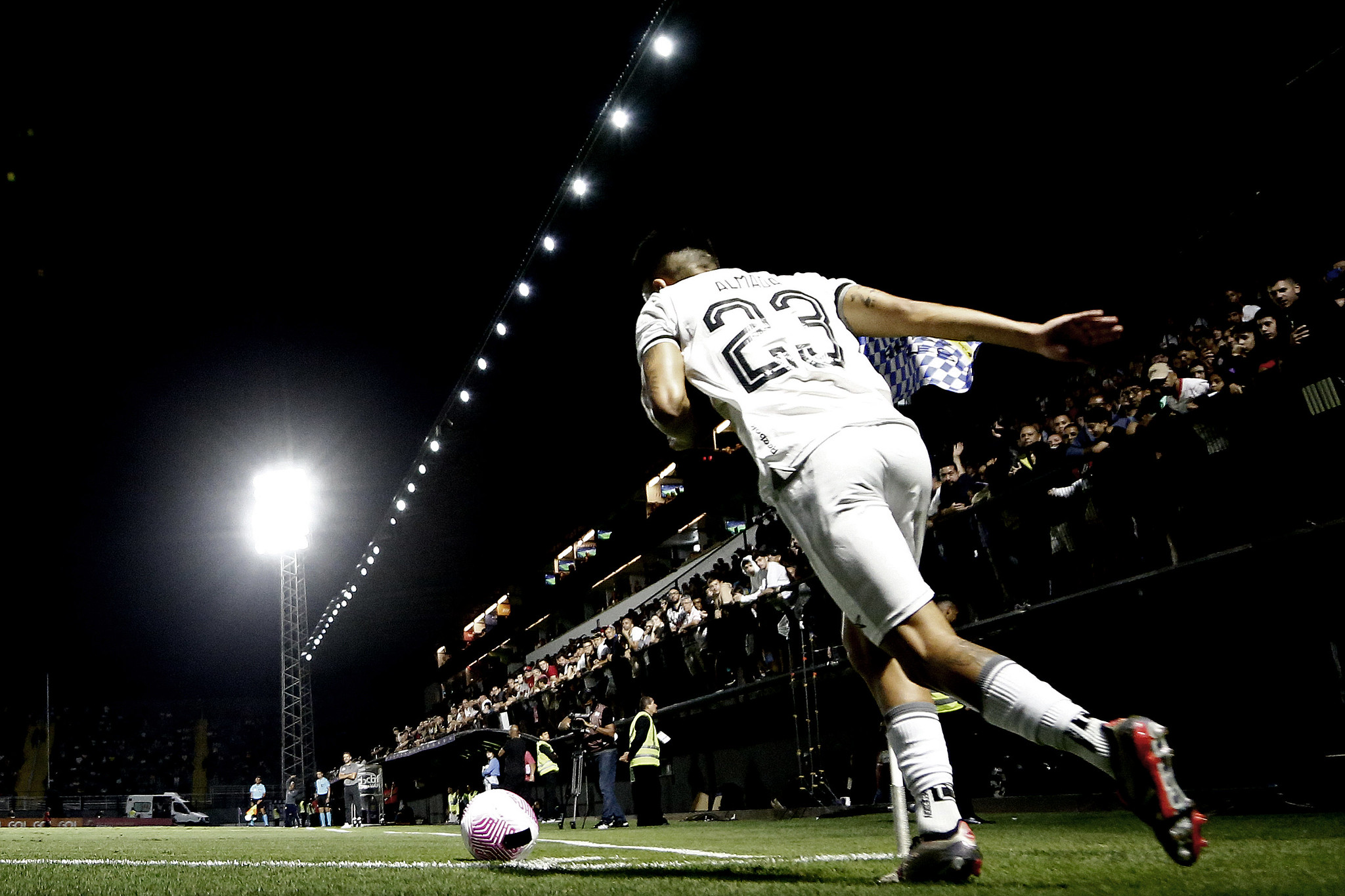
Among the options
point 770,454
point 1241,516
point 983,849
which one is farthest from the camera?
point 1241,516

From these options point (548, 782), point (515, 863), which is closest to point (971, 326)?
point (515, 863)

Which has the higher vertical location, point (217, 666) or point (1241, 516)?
point (217, 666)

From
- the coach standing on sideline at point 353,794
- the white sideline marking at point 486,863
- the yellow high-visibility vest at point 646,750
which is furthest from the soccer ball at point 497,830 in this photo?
the coach standing on sideline at point 353,794

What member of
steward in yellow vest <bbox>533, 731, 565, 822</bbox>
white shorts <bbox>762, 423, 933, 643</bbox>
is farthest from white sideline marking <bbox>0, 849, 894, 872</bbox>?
steward in yellow vest <bbox>533, 731, 565, 822</bbox>

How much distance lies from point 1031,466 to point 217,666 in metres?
56.3

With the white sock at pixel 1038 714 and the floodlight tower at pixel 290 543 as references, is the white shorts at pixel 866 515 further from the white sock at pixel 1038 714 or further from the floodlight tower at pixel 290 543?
the floodlight tower at pixel 290 543

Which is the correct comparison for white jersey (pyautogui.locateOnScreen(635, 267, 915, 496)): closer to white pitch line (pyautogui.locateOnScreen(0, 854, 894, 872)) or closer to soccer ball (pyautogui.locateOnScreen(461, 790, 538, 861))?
white pitch line (pyautogui.locateOnScreen(0, 854, 894, 872))

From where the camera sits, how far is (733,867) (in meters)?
3.38

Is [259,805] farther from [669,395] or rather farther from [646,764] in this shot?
[669,395]

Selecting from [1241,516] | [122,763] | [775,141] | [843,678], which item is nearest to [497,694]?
[843,678]

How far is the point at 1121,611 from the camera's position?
821 centimetres

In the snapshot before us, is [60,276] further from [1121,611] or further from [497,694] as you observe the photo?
[1121,611]

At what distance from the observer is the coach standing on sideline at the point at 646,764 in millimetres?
12891

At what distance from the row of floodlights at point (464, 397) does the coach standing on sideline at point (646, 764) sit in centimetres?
820
